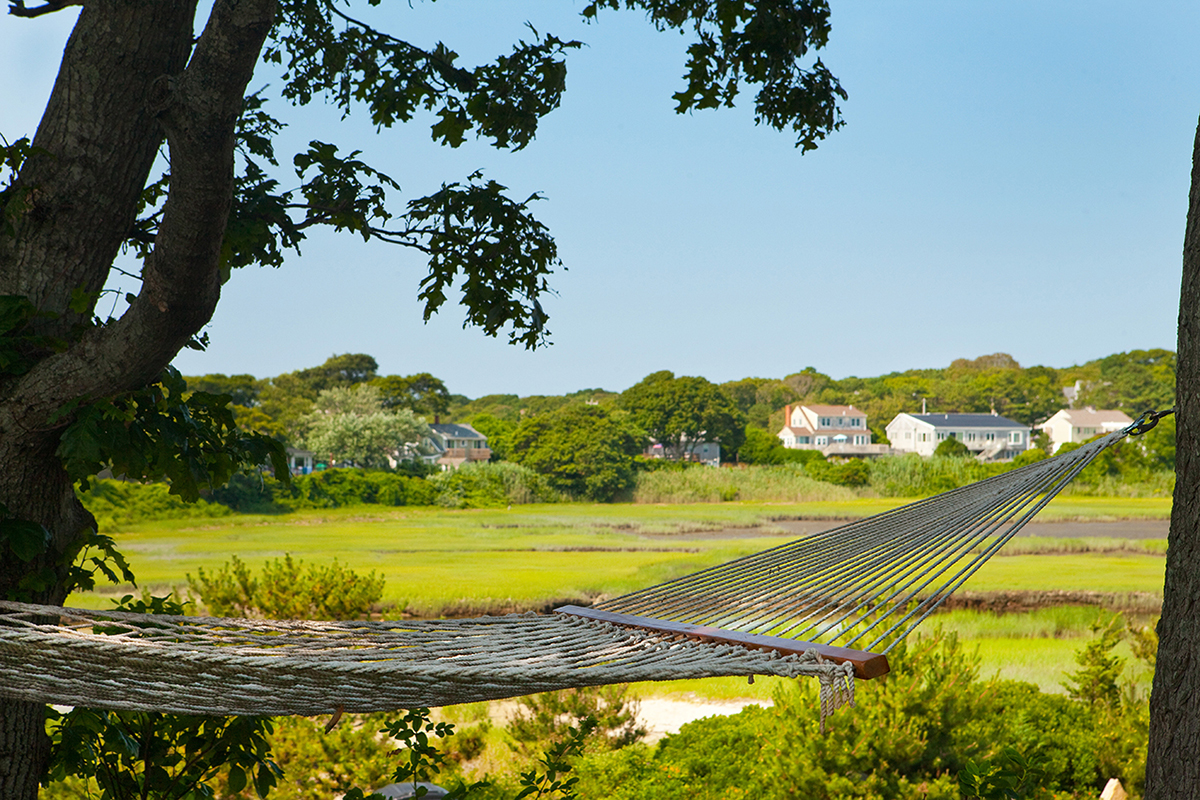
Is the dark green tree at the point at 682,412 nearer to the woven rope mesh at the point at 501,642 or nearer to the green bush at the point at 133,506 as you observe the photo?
the green bush at the point at 133,506

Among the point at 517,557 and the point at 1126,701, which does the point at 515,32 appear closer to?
the point at 1126,701

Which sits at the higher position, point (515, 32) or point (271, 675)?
point (515, 32)

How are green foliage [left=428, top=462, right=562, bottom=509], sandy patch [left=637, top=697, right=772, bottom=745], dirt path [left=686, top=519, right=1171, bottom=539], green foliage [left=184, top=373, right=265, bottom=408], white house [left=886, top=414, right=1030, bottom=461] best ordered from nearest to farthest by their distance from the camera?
sandy patch [left=637, top=697, right=772, bottom=745]
dirt path [left=686, top=519, right=1171, bottom=539]
green foliage [left=428, top=462, right=562, bottom=509]
green foliage [left=184, top=373, right=265, bottom=408]
white house [left=886, top=414, right=1030, bottom=461]

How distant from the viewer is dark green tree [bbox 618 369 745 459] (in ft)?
31.8

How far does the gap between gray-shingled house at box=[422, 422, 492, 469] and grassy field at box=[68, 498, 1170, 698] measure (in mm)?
1124

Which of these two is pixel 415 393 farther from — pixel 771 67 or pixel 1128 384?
pixel 771 67

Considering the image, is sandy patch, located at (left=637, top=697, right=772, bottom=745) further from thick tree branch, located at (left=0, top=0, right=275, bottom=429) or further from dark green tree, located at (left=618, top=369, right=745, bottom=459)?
dark green tree, located at (left=618, top=369, right=745, bottom=459)

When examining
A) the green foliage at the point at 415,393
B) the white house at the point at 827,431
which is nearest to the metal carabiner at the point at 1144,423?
the white house at the point at 827,431

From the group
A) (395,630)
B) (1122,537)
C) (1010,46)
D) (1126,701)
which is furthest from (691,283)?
(395,630)

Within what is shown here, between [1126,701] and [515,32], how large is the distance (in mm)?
2822

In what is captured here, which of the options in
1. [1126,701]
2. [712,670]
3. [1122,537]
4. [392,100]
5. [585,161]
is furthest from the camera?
[585,161]

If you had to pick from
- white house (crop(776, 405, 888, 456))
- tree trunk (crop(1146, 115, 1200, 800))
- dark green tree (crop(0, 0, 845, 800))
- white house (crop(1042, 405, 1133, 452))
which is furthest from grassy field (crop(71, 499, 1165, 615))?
tree trunk (crop(1146, 115, 1200, 800))

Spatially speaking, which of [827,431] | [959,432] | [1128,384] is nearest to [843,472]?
[827,431]

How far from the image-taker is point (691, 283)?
14.0 metres
